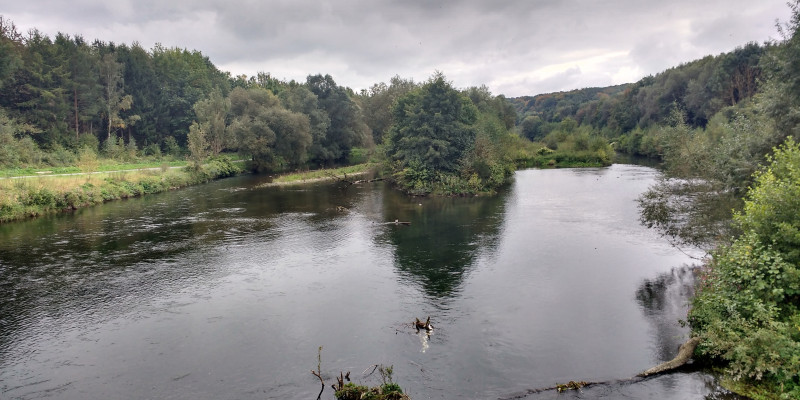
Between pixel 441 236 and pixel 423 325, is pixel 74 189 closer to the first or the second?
pixel 441 236

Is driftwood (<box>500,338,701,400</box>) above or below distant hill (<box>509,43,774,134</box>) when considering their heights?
below

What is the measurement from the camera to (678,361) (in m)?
14.0

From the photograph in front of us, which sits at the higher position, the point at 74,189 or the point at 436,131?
the point at 436,131

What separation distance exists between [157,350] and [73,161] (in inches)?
2027

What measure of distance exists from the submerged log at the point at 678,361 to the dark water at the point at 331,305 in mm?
344

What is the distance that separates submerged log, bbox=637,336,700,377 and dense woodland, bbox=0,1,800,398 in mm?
329

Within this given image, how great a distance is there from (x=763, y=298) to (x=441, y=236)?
63.1 feet

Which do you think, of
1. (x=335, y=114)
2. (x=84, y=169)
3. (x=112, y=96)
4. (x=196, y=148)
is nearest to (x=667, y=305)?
(x=84, y=169)

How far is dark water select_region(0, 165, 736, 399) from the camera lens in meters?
14.1

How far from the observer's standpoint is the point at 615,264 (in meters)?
24.3

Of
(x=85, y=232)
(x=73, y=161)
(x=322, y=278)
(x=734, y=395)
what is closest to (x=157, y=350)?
(x=322, y=278)

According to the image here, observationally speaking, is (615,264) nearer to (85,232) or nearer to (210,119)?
(85,232)

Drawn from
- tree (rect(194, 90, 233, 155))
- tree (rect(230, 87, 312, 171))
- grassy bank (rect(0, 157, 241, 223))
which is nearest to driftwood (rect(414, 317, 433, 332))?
grassy bank (rect(0, 157, 241, 223))

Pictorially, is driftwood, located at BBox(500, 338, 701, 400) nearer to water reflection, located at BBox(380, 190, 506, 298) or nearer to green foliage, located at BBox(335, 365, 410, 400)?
green foliage, located at BBox(335, 365, 410, 400)
